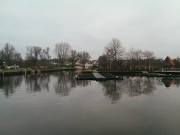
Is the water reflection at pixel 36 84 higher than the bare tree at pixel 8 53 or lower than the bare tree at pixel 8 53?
lower

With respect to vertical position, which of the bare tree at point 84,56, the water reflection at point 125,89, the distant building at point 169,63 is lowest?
the water reflection at point 125,89

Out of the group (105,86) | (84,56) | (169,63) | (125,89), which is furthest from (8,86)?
(84,56)

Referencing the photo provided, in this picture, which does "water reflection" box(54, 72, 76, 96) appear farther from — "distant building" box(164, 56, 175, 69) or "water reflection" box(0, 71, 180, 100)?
"distant building" box(164, 56, 175, 69)

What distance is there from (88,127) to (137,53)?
51.3 m

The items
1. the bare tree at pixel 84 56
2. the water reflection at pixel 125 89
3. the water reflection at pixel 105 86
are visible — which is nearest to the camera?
the water reflection at pixel 125 89

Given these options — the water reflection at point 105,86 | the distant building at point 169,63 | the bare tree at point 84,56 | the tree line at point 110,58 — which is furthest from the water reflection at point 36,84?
the bare tree at point 84,56

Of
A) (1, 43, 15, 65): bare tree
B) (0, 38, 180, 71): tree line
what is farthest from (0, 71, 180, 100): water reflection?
Answer: (1, 43, 15, 65): bare tree

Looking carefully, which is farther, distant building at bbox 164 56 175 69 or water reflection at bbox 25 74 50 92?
distant building at bbox 164 56 175 69

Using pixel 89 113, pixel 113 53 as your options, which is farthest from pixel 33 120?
pixel 113 53

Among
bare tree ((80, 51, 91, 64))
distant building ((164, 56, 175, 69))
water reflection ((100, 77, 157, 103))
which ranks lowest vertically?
water reflection ((100, 77, 157, 103))

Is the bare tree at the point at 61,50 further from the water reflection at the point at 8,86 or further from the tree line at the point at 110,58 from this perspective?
the water reflection at the point at 8,86

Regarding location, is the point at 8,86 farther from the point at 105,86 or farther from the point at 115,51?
the point at 115,51

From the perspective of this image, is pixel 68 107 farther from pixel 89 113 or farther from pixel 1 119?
pixel 1 119

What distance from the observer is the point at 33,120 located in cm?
605
